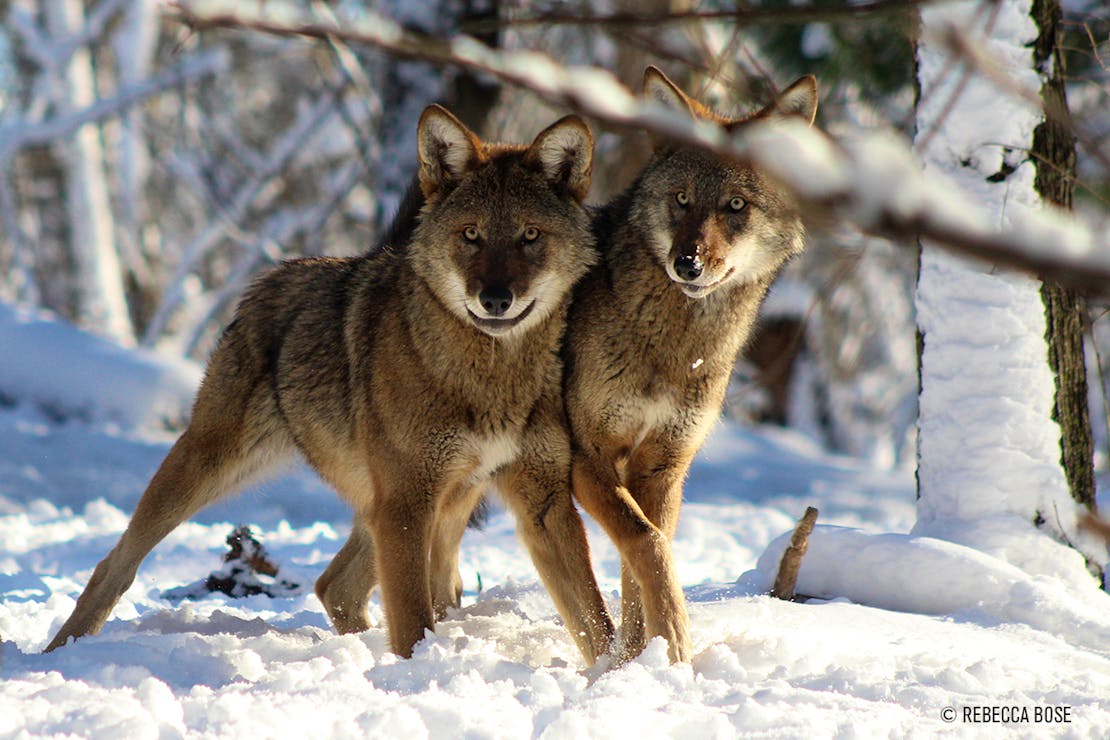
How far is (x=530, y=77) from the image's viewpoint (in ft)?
3.23

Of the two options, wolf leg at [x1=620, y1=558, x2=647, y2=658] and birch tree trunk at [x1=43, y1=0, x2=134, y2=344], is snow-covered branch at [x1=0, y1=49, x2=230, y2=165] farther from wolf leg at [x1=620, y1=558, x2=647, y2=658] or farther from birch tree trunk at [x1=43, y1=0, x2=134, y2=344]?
wolf leg at [x1=620, y1=558, x2=647, y2=658]

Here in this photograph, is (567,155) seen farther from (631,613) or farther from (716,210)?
(631,613)

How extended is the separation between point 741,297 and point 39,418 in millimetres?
8527

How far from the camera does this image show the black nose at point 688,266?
13.0 feet

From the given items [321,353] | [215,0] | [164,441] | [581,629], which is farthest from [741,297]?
[164,441]

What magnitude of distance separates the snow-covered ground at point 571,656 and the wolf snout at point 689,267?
1321 millimetres

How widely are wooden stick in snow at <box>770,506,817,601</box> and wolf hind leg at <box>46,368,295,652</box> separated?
227 centimetres

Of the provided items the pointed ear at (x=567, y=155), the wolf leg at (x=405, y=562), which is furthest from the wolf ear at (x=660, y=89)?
the wolf leg at (x=405, y=562)

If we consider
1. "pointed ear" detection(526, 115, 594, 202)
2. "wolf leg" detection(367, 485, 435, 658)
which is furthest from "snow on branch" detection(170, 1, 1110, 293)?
"pointed ear" detection(526, 115, 594, 202)

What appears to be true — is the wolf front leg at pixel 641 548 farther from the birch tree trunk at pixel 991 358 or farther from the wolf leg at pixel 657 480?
the birch tree trunk at pixel 991 358

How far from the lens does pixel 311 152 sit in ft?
74.6

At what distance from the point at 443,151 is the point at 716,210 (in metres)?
1.11

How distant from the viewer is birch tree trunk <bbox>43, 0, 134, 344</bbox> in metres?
16.4

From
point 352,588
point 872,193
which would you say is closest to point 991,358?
point 352,588
